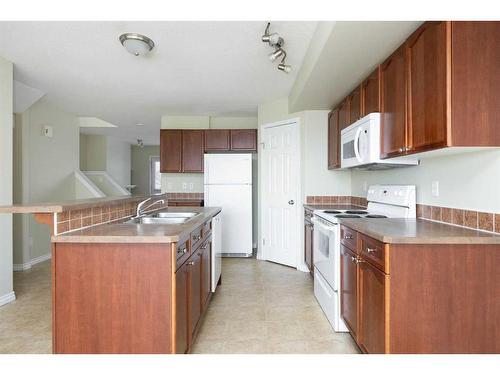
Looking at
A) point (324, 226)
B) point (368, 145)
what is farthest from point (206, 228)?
point (368, 145)

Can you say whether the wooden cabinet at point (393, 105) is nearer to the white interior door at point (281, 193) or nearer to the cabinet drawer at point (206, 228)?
the cabinet drawer at point (206, 228)

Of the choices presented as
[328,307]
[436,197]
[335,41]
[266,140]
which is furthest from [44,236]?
[436,197]

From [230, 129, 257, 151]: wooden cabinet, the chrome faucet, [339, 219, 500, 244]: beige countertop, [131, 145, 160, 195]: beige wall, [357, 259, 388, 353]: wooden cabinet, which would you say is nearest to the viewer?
[339, 219, 500, 244]: beige countertop

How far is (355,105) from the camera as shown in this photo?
9.53ft

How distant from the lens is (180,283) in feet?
5.50

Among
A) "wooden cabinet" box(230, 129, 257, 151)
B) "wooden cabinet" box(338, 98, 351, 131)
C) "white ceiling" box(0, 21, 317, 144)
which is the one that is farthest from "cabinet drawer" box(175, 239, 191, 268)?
"wooden cabinet" box(230, 129, 257, 151)

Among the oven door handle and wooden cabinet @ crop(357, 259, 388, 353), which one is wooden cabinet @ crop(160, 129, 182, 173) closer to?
the oven door handle

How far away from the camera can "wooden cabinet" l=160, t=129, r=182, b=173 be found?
16.5ft

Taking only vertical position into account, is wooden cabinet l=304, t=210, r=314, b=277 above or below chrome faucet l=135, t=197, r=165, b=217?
below

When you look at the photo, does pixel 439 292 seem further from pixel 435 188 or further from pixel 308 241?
pixel 308 241

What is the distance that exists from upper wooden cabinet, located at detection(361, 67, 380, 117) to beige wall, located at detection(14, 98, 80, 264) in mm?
4379

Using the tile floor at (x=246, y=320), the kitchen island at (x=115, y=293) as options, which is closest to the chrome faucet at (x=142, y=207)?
the kitchen island at (x=115, y=293)
